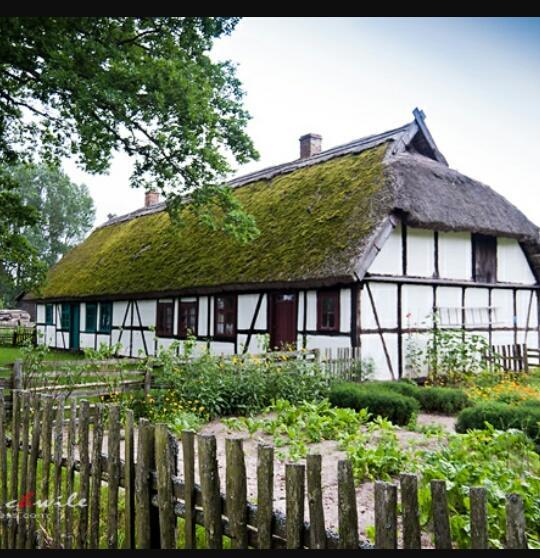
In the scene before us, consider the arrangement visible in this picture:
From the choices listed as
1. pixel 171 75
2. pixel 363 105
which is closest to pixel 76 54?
pixel 171 75

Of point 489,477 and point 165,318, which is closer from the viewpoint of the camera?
point 489,477

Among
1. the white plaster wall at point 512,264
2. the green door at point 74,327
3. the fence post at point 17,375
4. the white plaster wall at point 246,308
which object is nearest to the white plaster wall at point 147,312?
the white plaster wall at point 246,308

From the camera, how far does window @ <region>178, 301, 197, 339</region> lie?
1647 cm

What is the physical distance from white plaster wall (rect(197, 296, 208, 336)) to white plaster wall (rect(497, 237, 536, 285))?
8385 mm

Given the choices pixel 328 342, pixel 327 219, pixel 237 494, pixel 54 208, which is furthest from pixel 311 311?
pixel 54 208

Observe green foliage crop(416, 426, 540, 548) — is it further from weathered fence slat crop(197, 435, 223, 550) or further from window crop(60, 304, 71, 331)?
window crop(60, 304, 71, 331)

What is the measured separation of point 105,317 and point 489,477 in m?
Result: 18.7

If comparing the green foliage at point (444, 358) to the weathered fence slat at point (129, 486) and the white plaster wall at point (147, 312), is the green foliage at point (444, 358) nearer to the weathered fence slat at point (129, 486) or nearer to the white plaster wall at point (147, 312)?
the white plaster wall at point (147, 312)

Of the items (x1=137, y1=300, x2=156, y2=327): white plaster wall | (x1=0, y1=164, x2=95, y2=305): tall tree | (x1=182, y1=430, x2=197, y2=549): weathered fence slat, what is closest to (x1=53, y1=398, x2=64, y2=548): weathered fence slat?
(x1=182, y1=430, x2=197, y2=549): weathered fence slat

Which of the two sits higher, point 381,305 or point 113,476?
point 381,305

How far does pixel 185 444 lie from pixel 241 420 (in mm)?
4870

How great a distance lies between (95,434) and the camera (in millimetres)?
3295

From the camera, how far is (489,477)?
13.8ft

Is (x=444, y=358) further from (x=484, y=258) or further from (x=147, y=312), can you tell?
(x=147, y=312)
